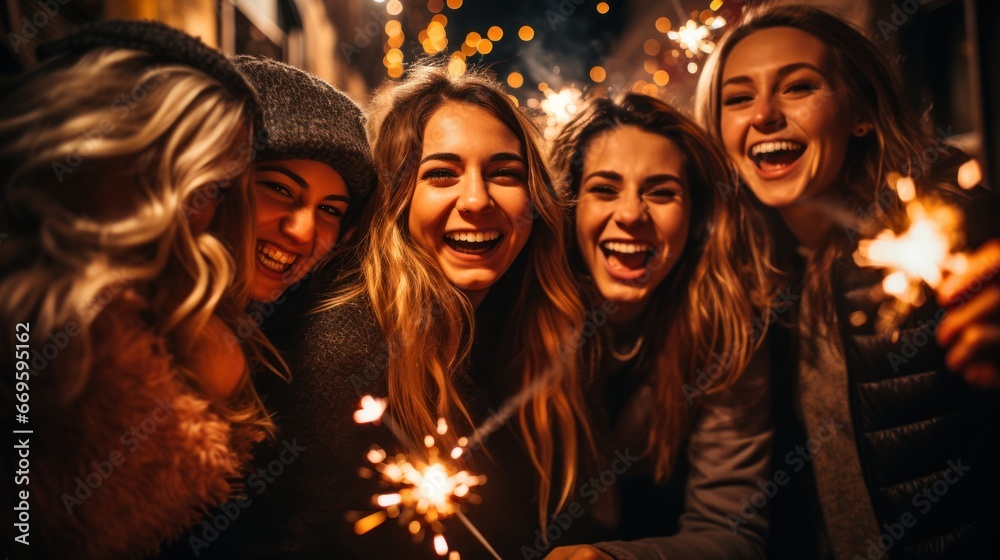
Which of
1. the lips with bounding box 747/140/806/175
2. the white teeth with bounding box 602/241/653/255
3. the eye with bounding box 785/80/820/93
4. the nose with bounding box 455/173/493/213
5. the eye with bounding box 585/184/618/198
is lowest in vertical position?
the nose with bounding box 455/173/493/213

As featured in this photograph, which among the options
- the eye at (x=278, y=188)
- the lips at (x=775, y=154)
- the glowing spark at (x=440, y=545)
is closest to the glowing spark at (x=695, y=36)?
the lips at (x=775, y=154)

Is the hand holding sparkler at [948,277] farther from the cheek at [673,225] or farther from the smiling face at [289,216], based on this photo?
the smiling face at [289,216]

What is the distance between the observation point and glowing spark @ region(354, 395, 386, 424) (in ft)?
4.00

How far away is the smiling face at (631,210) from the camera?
1405 mm

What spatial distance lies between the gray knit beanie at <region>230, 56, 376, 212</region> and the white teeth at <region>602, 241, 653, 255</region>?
65 centimetres

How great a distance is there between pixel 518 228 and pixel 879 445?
41.4 inches

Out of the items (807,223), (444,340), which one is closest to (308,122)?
(444,340)

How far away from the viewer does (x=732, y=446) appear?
4.62ft

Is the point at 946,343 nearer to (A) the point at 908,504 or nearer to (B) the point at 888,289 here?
(B) the point at 888,289

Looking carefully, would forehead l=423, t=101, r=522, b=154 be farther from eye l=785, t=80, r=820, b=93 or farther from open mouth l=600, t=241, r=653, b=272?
eye l=785, t=80, r=820, b=93

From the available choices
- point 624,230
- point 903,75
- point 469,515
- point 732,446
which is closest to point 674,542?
point 732,446

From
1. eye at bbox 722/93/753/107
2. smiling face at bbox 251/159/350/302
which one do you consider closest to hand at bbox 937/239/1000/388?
eye at bbox 722/93/753/107

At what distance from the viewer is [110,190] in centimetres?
89

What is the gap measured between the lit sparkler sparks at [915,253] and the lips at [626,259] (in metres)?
0.57
